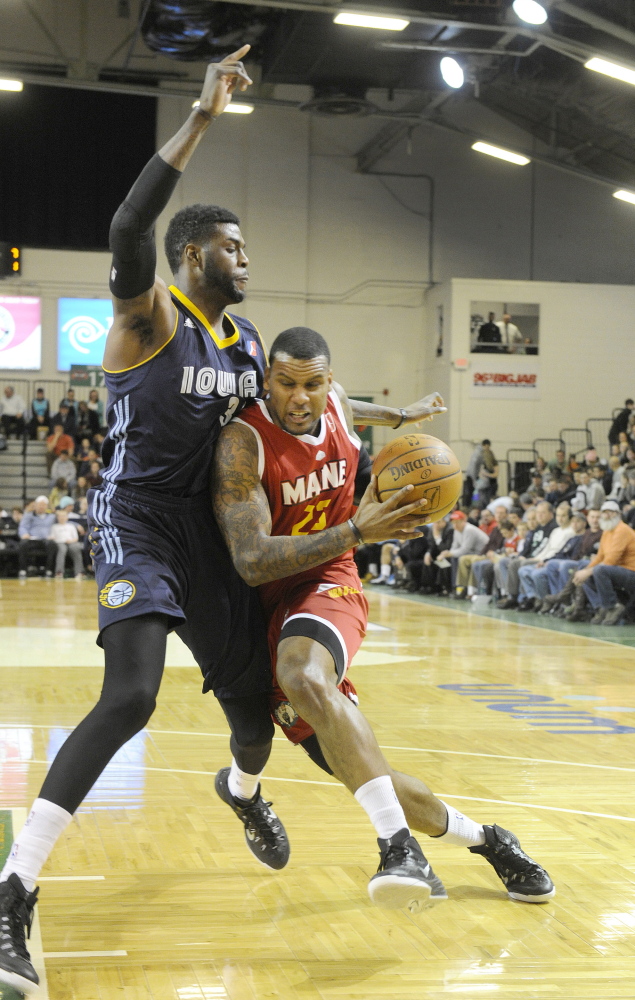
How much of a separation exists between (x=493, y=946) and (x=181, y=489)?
1.56 m

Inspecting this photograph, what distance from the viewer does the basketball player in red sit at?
9.51 ft

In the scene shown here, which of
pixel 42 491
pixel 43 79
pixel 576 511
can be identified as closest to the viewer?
pixel 576 511

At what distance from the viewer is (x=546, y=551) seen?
557 inches

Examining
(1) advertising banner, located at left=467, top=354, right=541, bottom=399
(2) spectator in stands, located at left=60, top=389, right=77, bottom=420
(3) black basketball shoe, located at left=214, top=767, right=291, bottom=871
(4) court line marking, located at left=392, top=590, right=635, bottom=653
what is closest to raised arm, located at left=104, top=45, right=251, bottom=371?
(3) black basketball shoe, located at left=214, top=767, right=291, bottom=871

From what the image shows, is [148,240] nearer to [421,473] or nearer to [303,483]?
[303,483]

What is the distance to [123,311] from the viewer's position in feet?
10.4

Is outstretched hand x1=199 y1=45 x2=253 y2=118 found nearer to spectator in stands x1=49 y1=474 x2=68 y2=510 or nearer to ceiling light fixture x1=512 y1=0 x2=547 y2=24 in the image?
ceiling light fixture x1=512 y1=0 x2=547 y2=24

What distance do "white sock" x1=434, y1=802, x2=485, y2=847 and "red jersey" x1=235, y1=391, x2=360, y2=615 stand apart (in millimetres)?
→ 762

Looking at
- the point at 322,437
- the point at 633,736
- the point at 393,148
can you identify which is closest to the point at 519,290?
the point at 393,148

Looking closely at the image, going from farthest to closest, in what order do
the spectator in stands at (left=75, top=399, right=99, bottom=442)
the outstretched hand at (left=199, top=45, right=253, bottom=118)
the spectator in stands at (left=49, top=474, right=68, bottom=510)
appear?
the spectator in stands at (left=75, top=399, right=99, bottom=442) < the spectator in stands at (left=49, top=474, right=68, bottom=510) < the outstretched hand at (left=199, top=45, right=253, bottom=118)

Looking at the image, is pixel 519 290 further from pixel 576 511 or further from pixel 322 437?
pixel 322 437

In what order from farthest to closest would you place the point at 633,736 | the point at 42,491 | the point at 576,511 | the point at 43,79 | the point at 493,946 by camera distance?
the point at 42,491, the point at 43,79, the point at 576,511, the point at 633,736, the point at 493,946

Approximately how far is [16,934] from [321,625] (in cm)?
113

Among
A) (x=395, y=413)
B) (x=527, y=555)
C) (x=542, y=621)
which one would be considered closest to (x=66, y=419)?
(x=527, y=555)
